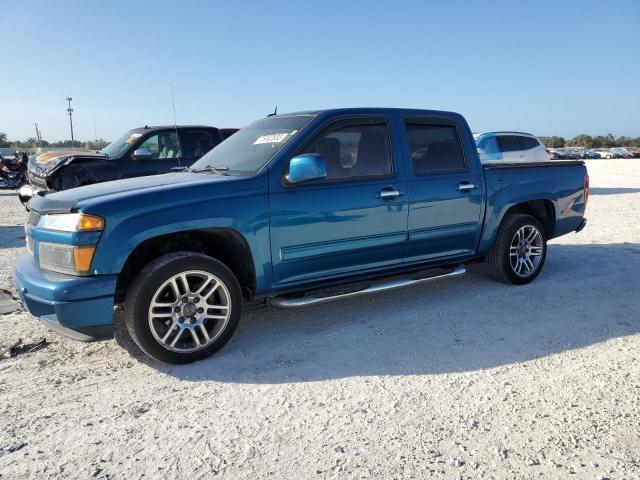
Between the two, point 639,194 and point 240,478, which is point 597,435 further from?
point 639,194

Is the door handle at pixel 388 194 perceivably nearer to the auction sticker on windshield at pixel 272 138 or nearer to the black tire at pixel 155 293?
the auction sticker on windshield at pixel 272 138

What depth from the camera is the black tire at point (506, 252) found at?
5.27 metres

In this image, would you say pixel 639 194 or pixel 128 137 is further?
pixel 639 194

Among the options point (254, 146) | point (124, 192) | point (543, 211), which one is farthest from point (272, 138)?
point (543, 211)

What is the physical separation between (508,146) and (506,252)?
883cm

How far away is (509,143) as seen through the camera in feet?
43.4

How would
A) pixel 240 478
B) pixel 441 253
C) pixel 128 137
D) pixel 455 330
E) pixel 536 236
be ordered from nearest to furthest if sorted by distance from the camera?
pixel 240 478 < pixel 455 330 < pixel 441 253 < pixel 536 236 < pixel 128 137

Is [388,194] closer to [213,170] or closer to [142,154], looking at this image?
[213,170]

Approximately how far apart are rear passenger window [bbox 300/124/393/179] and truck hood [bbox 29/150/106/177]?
242 inches

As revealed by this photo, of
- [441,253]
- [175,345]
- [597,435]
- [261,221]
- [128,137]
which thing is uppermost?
[128,137]

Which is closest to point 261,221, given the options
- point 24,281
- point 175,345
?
point 175,345

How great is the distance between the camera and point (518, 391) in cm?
310

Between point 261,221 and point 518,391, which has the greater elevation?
point 261,221

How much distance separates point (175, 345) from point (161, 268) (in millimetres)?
571
